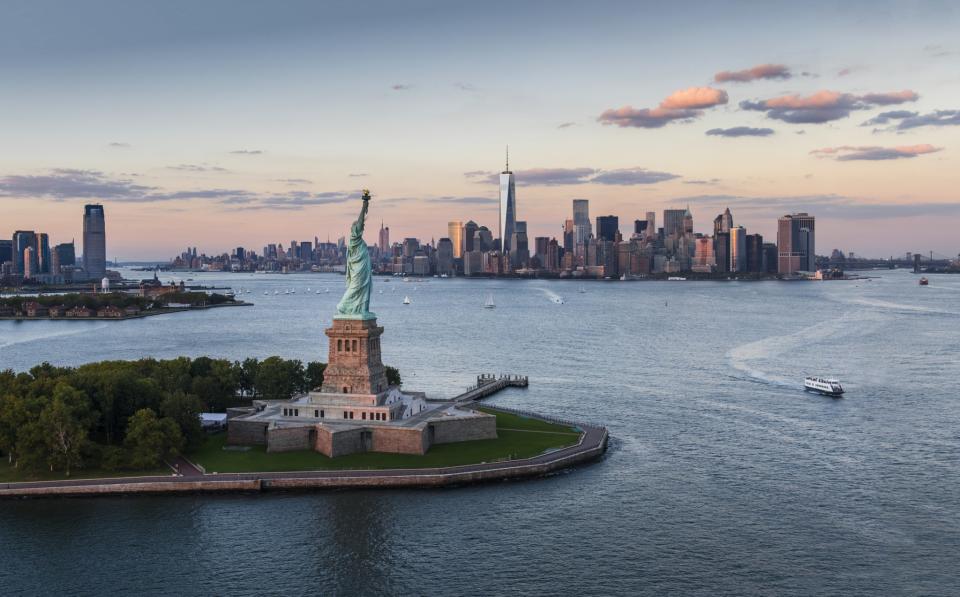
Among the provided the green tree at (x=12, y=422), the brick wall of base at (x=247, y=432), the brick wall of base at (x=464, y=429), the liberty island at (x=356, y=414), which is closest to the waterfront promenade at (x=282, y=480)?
the liberty island at (x=356, y=414)

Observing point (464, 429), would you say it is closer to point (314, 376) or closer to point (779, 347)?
point (314, 376)

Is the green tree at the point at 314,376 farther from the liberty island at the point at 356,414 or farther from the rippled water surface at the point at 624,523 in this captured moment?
the rippled water surface at the point at 624,523

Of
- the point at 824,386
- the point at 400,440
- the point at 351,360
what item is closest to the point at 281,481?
the point at 400,440

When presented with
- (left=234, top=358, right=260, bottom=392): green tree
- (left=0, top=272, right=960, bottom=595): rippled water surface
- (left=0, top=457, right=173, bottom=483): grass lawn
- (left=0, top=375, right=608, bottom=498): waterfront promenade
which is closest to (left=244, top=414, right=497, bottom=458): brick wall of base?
(left=0, top=375, right=608, bottom=498): waterfront promenade

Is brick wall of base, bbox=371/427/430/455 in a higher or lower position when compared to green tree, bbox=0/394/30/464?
lower

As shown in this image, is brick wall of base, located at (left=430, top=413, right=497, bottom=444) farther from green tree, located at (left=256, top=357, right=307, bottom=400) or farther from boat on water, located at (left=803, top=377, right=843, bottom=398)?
boat on water, located at (left=803, top=377, right=843, bottom=398)

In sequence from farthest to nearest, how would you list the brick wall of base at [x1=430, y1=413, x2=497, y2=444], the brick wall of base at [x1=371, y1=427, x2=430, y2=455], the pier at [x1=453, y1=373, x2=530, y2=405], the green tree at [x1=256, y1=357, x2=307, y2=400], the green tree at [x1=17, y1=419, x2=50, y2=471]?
the pier at [x1=453, y1=373, x2=530, y2=405], the green tree at [x1=256, y1=357, x2=307, y2=400], the brick wall of base at [x1=430, y1=413, x2=497, y2=444], the brick wall of base at [x1=371, y1=427, x2=430, y2=455], the green tree at [x1=17, y1=419, x2=50, y2=471]

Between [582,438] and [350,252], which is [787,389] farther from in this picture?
[350,252]

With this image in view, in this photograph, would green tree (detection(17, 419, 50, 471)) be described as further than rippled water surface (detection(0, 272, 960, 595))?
Yes
